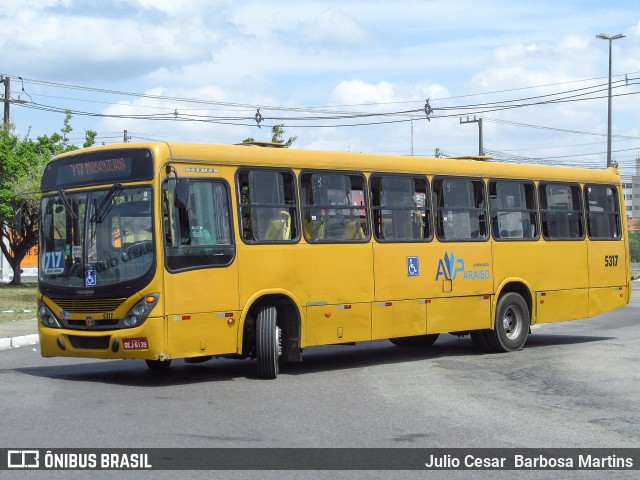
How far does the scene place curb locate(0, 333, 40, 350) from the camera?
63.9 ft

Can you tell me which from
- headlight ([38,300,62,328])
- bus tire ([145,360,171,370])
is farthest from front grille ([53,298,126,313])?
bus tire ([145,360,171,370])

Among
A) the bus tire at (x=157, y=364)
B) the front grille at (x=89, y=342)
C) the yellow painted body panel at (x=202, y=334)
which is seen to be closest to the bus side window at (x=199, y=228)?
the yellow painted body panel at (x=202, y=334)

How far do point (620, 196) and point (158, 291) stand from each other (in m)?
11.2

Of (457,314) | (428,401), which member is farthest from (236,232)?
(457,314)

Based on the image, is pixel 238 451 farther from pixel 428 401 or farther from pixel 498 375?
pixel 498 375

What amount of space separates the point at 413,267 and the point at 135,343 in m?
4.99

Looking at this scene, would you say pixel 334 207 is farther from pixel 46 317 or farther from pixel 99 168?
pixel 46 317

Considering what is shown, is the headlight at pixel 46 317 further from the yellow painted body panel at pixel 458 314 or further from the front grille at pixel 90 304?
the yellow painted body panel at pixel 458 314

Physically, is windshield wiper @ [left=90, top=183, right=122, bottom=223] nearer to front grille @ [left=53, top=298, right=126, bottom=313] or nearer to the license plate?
front grille @ [left=53, top=298, right=126, bottom=313]

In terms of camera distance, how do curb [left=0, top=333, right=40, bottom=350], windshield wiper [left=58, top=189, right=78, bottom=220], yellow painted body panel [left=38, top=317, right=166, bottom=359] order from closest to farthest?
1. yellow painted body panel [left=38, top=317, right=166, bottom=359]
2. windshield wiper [left=58, top=189, right=78, bottom=220]
3. curb [left=0, top=333, right=40, bottom=350]

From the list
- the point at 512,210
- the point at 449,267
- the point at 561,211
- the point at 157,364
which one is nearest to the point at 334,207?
the point at 449,267

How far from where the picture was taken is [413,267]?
16234mm

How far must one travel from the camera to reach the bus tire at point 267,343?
1390cm

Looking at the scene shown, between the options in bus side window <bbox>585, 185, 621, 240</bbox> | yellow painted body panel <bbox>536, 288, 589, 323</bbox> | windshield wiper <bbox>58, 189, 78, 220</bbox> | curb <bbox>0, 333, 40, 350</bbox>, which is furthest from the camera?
bus side window <bbox>585, 185, 621, 240</bbox>
